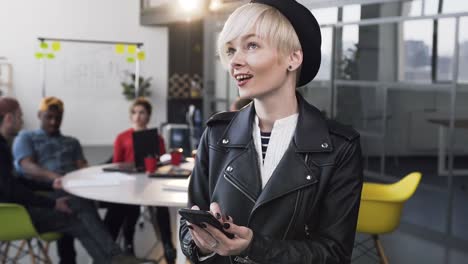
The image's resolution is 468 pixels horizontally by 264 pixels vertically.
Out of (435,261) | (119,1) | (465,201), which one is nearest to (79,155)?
(435,261)

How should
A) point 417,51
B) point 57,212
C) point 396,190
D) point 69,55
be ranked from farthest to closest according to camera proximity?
point 69,55, point 417,51, point 396,190, point 57,212

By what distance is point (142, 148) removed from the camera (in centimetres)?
411

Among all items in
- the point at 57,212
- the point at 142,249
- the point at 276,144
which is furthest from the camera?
the point at 142,249

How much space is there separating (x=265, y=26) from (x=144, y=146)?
9.76 feet

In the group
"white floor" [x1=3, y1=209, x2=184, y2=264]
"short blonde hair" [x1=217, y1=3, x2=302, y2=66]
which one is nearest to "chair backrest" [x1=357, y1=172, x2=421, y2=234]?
"white floor" [x1=3, y1=209, x2=184, y2=264]

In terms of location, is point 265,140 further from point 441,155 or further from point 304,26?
point 441,155

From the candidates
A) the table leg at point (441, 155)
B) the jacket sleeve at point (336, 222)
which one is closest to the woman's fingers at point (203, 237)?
the jacket sleeve at point (336, 222)

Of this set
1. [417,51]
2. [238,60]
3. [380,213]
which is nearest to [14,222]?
[380,213]

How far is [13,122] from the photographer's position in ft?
13.2

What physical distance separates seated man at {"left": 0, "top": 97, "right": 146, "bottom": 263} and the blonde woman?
254 centimetres

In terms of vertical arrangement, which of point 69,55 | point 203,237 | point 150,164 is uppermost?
point 69,55

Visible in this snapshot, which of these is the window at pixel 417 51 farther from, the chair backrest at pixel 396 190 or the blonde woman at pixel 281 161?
the blonde woman at pixel 281 161

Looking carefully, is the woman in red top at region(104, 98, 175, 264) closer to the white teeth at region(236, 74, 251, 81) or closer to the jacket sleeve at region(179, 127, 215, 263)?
the jacket sleeve at region(179, 127, 215, 263)

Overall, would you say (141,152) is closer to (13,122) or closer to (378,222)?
(13,122)
